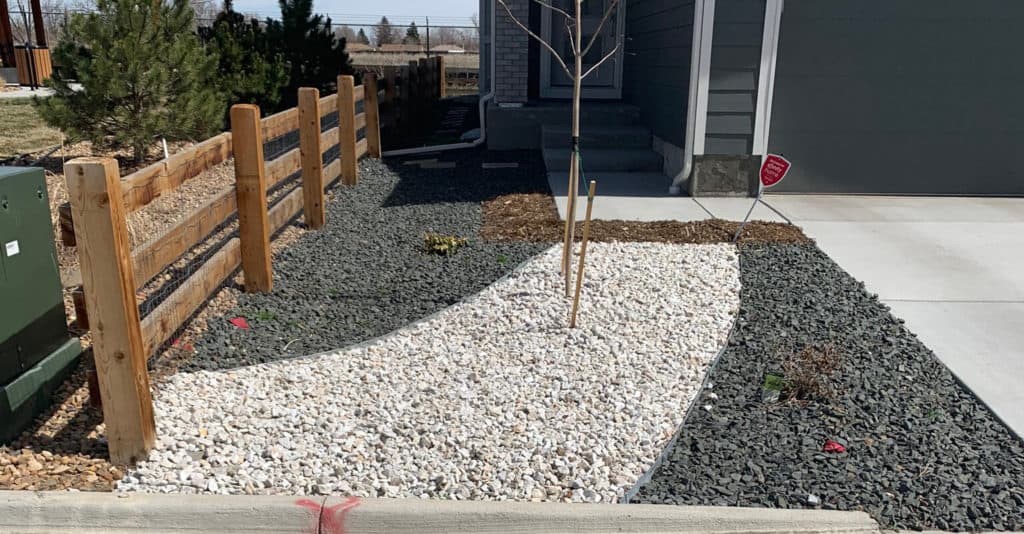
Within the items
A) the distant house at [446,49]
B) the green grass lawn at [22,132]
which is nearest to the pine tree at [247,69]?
the green grass lawn at [22,132]

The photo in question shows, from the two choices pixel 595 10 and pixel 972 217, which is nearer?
pixel 972 217

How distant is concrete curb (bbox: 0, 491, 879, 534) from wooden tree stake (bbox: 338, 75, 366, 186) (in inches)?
235

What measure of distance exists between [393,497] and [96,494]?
1.07 m

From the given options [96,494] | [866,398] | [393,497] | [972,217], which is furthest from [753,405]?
[972,217]

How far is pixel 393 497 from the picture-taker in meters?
3.00

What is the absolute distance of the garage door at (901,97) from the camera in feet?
24.9

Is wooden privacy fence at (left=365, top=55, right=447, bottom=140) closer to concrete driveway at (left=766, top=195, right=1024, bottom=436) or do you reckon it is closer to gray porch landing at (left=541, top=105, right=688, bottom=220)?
gray porch landing at (left=541, top=105, right=688, bottom=220)

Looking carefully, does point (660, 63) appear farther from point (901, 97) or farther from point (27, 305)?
point (27, 305)

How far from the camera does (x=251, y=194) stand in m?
5.03

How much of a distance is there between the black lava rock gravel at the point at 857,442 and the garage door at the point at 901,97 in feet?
12.7

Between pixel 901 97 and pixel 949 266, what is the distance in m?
2.76

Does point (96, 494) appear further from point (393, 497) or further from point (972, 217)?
point (972, 217)

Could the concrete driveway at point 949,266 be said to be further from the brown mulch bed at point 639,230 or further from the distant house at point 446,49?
the distant house at point 446,49

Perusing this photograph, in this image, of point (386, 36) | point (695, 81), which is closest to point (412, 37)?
point (386, 36)
